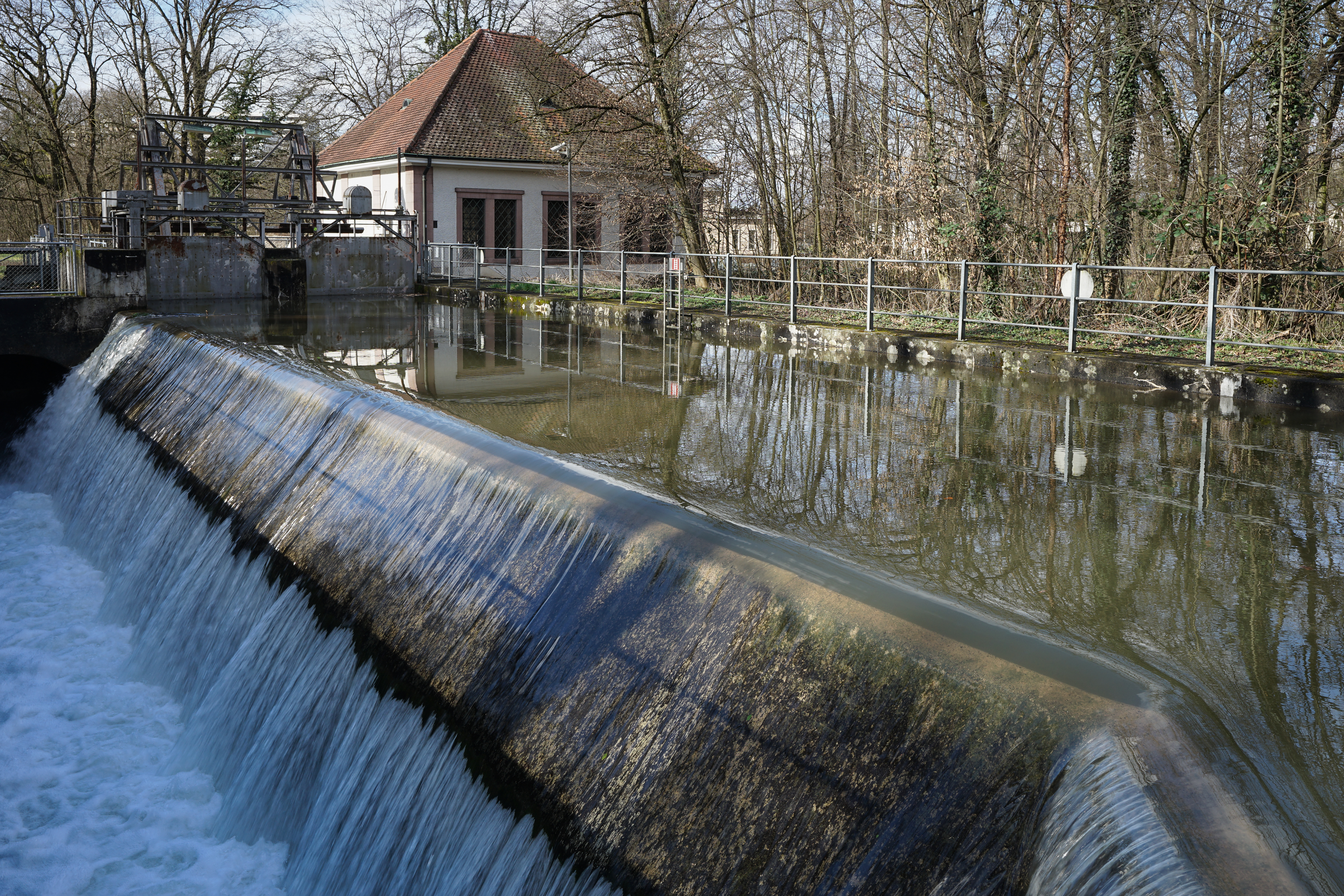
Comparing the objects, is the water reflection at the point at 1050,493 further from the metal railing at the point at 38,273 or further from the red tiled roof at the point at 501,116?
the red tiled roof at the point at 501,116

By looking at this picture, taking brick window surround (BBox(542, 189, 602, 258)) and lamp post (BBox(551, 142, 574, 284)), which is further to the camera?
brick window surround (BBox(542, 189, 602, 258))

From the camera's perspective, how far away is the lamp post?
2281 centimetres

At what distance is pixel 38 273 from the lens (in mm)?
17891

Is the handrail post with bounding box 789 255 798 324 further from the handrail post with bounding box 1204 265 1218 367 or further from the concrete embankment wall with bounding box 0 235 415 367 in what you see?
the concrete embankment wall with bounding box 0 235 415 367

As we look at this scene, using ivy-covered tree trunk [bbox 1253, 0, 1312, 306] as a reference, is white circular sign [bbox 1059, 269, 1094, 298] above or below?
below

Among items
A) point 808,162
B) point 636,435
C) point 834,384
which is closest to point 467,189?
point 808,162

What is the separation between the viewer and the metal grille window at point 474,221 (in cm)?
2961

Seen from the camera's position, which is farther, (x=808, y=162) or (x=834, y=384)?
(x=808, y=162)

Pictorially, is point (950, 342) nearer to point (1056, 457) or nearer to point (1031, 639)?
point (1056, 457)

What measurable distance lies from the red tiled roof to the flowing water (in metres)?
14.1

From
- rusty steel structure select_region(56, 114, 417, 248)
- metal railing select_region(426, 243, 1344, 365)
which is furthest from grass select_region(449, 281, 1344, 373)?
rusty steel structure select_region(56, 114, 417, 248)

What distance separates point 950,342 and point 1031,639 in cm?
981

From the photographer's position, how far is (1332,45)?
12648 mm

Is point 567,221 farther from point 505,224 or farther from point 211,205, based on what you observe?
point 211,205
